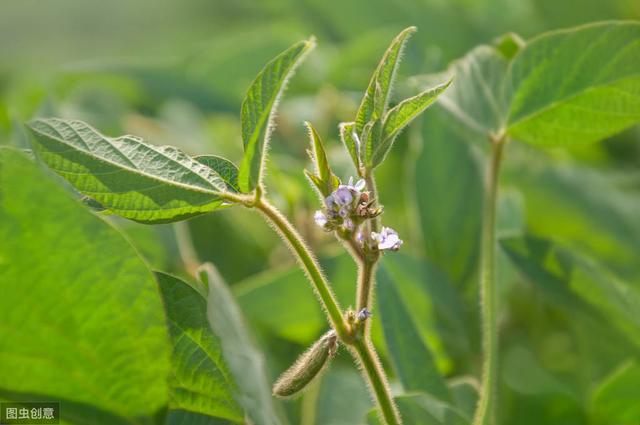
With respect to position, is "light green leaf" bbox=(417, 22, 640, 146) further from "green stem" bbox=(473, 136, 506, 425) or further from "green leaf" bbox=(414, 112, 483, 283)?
"green leaf" bbox=(414, 112, 483, 283)

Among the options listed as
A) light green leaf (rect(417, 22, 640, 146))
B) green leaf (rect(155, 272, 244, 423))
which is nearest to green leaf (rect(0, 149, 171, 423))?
green leaf (rect(155, 272, 244, 423))

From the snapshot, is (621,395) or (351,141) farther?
(621,395)

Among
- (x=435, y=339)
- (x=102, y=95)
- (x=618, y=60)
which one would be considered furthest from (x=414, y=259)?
(x=102, y=95)

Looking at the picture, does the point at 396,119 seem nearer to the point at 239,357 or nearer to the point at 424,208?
the point at 239,357

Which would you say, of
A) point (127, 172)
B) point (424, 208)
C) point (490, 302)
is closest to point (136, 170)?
point (127, 172)

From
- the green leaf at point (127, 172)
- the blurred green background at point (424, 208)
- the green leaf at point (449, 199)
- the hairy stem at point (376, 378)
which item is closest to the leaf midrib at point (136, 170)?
the green leaf at point (127, 172)

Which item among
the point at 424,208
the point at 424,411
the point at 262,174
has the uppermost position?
the point at 424,208
